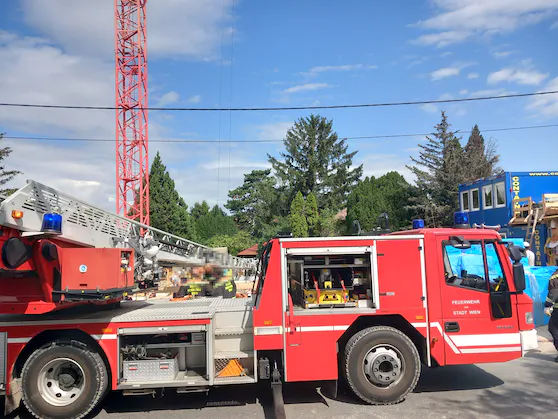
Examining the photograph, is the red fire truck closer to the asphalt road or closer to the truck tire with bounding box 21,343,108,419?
the truck tire with bounding box 21,343,108,419

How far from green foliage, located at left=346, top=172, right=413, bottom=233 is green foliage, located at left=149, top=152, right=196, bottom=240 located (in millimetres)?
14235

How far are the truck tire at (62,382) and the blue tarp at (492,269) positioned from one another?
5592 mm

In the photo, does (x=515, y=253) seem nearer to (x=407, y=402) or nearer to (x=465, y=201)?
(x=407, y=402)

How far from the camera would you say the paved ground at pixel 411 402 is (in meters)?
5.54

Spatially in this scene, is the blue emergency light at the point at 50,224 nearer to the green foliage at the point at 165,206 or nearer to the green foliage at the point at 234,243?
the green foliage at the point at 165,206

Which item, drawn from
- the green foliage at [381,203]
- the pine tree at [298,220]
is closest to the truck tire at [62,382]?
the green foliage at [381,203]

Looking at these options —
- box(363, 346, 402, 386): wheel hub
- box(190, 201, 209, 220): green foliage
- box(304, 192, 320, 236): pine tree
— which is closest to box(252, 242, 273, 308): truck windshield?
box(363, 346, 402, 386): wheel hub

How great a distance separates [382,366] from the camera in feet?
19.3

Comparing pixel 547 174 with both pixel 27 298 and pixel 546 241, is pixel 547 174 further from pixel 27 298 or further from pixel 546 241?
pixel 27 298

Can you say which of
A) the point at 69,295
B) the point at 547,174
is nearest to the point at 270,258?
the point at 69,295

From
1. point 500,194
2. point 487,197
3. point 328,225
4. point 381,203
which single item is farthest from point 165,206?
point 500,194

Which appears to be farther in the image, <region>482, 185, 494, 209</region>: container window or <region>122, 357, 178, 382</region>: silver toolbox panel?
<region>482, 185, 494, 209</region>: container window

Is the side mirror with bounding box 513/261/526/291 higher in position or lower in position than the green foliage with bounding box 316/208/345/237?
lower

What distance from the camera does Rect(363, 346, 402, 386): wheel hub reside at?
5.83m
